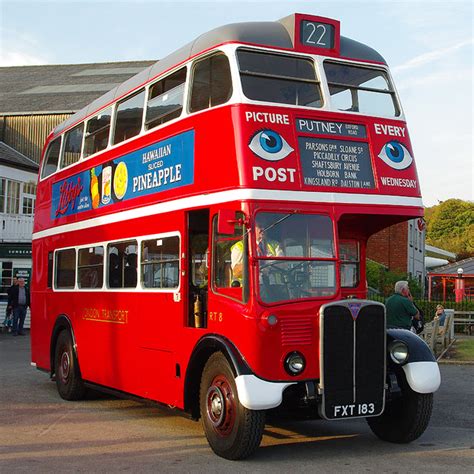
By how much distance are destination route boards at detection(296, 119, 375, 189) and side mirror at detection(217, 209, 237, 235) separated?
92cm

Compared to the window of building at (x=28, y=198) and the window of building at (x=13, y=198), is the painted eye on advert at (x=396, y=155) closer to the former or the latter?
the window of building at (x=13, y=198)

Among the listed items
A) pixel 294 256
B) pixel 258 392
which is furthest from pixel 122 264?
pixel 258 392

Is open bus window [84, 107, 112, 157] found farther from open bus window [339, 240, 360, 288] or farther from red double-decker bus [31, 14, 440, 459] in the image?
open bus window [339, 240, 360, 288]

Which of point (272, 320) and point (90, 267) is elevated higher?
point (90, 267)

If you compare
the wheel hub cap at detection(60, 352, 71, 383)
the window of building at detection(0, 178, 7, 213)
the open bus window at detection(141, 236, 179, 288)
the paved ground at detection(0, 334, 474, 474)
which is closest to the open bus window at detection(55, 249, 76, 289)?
the wheel hub cap at detection(60, 352, 71, 383)

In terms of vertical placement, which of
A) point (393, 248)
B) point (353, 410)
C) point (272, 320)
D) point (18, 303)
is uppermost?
point (393, 248)

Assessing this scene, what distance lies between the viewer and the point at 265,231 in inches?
321

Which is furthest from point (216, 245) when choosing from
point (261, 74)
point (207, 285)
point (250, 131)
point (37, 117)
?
point (37, 117)

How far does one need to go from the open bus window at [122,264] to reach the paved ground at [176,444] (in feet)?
5.81

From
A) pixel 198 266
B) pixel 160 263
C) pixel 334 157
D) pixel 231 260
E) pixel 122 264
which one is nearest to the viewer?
pixel 231 260

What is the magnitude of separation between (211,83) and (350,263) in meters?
2.63

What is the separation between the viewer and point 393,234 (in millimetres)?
41438

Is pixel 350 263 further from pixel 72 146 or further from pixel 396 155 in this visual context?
pixel 72 146

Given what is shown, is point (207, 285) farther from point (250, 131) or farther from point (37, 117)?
point (37, 117)
